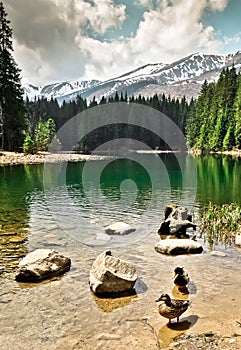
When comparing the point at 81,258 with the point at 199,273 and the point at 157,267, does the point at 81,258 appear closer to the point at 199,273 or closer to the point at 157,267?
the point at 157,267

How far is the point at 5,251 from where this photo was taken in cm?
1277

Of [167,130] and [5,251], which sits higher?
[167,130]

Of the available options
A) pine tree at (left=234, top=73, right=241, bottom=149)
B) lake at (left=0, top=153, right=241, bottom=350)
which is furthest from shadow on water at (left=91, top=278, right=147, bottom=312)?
pine tree at (left=234, top=73, right=241, bottom=149)

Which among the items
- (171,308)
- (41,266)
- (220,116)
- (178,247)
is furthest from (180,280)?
(220,116)

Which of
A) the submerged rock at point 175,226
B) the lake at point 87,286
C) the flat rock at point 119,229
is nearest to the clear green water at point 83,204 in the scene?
the lake at point 87,286

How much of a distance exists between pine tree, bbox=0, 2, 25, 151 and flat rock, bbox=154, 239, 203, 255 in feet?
180

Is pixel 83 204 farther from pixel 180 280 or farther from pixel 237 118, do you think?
pixel 237 118

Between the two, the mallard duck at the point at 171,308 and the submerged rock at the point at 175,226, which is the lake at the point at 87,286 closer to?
the mallard duck at the point at 171,308

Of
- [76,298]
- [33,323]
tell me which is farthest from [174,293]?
[33,323]

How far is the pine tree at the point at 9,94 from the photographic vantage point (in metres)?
61.9

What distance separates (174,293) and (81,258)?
4.22 meters

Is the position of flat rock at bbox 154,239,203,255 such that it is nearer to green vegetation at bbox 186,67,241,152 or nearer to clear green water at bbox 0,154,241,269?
clear green water at bbox 0,154,241,269

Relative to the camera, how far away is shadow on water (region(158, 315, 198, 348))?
6.97 meters

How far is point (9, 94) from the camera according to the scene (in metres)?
62.7
